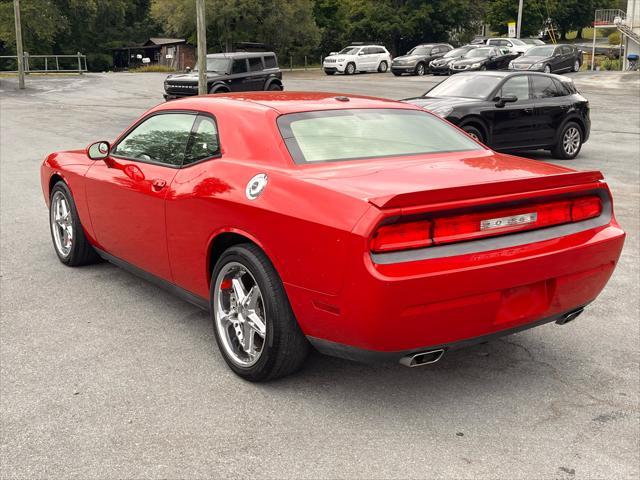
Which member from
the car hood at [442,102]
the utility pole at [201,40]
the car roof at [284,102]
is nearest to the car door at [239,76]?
the utility pole at [201,40]

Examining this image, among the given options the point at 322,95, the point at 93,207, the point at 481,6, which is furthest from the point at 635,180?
the point at 481,6

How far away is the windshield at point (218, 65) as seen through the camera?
25.4m

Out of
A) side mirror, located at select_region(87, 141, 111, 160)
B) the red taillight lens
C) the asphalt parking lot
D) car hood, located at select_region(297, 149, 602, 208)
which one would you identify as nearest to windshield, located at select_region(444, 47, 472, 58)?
the asphalt parking lot

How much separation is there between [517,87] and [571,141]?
5.21 feet

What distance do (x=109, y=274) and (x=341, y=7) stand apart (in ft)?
237

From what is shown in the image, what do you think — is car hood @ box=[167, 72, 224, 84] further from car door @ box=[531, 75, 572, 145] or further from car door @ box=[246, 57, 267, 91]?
car door @ box=[531, 75, 572, 145]

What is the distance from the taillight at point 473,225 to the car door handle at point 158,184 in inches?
72.5

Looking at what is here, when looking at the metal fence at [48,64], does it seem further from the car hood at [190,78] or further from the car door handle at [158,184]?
the car door handle at [158,184]

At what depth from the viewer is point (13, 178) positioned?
11.3 metres

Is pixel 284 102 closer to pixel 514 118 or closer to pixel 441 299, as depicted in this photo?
pixel 441 299

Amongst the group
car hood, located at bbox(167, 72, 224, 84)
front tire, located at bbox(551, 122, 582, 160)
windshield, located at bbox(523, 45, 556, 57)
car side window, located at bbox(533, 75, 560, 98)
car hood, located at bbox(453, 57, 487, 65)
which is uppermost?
windshield, located at bbox(523, 45, 556, 57)

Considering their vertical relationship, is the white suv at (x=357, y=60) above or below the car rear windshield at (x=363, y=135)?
above

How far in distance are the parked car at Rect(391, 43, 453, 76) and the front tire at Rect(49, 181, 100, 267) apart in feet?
123

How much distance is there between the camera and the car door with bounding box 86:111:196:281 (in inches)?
187
